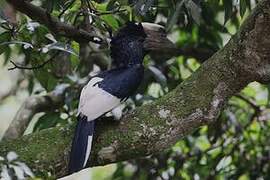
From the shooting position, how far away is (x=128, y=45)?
1.95 meters

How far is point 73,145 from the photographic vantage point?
5.44 ft

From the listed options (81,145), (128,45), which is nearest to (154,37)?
(128,45)

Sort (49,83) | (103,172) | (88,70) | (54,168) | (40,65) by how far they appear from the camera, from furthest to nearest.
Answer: (103,172) → (88,70) → (49,83) → (40,65) → (54,168)

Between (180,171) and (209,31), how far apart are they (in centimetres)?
61

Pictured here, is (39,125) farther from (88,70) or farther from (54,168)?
(54,168)

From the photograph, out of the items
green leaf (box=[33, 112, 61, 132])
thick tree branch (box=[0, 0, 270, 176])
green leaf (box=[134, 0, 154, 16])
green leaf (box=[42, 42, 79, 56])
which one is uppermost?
green leaf (box=[134, 0, 154, 16])

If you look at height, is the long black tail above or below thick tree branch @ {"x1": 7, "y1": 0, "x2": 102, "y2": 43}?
below

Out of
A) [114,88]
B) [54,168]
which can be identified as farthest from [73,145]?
[114,88]

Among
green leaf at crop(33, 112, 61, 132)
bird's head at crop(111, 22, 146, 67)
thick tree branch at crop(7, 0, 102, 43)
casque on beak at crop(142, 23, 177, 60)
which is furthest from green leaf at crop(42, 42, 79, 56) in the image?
green leaf at crop(33, 112, 61, 132)

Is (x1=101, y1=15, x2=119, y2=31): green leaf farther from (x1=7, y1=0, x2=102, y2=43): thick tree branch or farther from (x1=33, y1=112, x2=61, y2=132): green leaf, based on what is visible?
(x1=33, y1=112, x2=61, y2=132): green leaf

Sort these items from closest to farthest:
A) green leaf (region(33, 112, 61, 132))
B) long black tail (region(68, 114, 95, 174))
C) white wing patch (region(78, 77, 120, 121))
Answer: long black tail (region(68, 114, 95, 174)) < white wing patch (region(78, 77, 120, 121)) < green leaf (region(33, 112, 61, 132))

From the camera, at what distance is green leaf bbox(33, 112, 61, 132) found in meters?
2.41

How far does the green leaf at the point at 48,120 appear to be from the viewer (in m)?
2.41

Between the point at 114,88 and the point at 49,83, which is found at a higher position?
the point at 114,88
